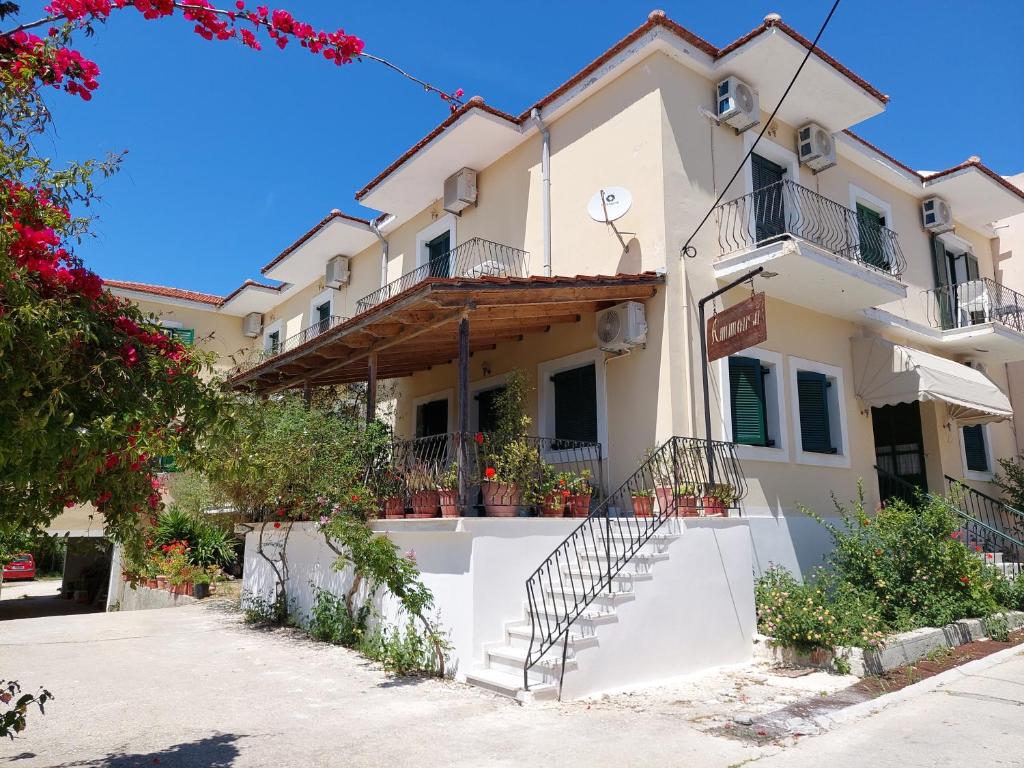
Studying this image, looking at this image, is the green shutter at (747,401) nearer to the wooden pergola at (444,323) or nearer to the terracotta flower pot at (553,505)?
the wooden pergola at (444,323)

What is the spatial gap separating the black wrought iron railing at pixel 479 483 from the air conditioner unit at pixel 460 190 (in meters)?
5.69

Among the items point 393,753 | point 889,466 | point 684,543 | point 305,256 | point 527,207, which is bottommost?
point 393,753

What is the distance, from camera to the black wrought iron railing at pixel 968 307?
14.3 m

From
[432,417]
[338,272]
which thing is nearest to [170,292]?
[338,272]

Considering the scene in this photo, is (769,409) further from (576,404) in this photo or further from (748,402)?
(576,404)

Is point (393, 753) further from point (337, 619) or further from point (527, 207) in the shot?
point (527, 207)

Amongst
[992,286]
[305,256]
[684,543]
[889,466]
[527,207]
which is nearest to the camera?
[684,543]

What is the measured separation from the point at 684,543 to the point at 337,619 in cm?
460

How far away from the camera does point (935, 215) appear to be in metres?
14.9

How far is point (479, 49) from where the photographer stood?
730 cm

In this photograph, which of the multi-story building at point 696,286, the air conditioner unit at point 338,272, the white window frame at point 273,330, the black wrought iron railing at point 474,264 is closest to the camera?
the multi-story building at point 696,286

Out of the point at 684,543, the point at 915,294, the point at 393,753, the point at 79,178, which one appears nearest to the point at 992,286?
the point at 915,294

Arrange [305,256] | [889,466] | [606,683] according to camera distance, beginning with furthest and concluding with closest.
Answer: [305,256] → [889,466] → [606,683]

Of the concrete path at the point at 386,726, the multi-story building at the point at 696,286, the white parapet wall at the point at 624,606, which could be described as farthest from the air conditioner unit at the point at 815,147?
the concrete path at the point at 386,726
